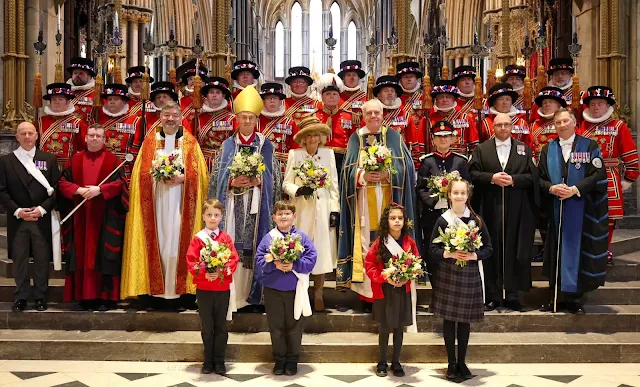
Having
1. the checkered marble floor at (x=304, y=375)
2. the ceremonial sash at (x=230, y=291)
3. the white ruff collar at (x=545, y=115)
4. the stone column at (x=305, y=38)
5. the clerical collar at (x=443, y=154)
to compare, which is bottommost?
the checkered marble floor at (x=304, y=375)

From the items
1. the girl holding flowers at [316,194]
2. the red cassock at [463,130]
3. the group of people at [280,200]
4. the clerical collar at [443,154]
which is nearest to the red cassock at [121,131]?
the group of people at [280,200]

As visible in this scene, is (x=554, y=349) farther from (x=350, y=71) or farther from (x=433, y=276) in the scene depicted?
(x=350, y=71)

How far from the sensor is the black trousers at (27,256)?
5938mm

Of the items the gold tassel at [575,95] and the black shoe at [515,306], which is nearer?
the black shoe at [515,306]

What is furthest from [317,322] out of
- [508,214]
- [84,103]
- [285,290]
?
[84,103]

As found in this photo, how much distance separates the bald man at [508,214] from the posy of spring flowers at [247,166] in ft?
6.16

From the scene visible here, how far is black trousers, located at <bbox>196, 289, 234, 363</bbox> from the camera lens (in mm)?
5168

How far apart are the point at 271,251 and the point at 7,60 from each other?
597 cm

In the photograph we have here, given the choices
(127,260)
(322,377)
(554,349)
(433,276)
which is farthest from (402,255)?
(127,260)

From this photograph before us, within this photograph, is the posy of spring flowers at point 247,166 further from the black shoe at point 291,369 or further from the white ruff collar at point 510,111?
the white ruff collar at point 510,111

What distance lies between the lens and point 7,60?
30.1 feet

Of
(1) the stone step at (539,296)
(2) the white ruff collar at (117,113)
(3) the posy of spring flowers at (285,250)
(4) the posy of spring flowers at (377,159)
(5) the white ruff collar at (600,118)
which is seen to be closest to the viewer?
(3) the posy of spring flowers at (285,250)

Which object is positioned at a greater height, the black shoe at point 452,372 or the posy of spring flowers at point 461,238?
the posy of spring flowers at point 461,238

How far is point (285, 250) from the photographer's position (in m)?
5.07
